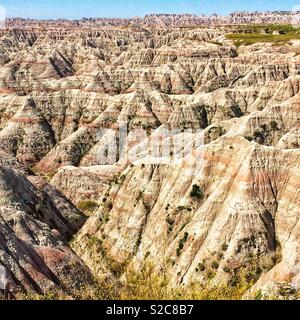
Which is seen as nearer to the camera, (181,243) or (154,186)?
(181,243)

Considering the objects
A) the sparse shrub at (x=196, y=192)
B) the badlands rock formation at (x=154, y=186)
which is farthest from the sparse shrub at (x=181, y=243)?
the sparse shrub at (x=196, y=192)

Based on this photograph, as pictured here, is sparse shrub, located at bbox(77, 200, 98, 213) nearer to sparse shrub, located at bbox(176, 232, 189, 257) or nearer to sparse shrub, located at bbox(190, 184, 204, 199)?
sparse shrub, located at bbox(190, 184, 204, 199)

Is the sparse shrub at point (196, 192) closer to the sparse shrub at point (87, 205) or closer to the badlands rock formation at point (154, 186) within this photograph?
the badlands rock formation at point (154, 186)

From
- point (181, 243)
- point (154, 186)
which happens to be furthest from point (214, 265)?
point (154, 186)

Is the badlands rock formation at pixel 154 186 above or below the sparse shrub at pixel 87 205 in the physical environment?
above

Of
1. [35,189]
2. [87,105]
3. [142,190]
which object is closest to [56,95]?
[87,105]

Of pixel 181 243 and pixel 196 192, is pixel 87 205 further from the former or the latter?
pixel 181 243

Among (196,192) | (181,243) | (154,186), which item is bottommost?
(181,243)

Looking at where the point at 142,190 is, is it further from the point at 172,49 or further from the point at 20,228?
the point at 172,49
